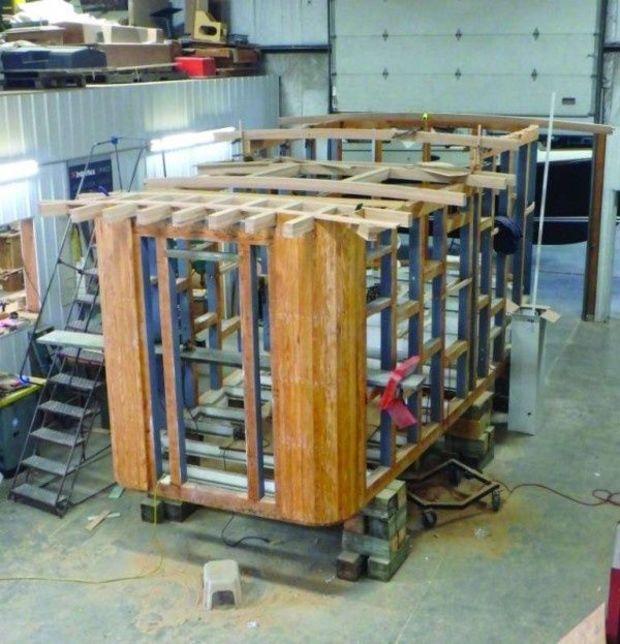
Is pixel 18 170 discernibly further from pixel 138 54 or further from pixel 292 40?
pixel 292 40

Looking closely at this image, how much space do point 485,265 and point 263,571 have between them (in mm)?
3540

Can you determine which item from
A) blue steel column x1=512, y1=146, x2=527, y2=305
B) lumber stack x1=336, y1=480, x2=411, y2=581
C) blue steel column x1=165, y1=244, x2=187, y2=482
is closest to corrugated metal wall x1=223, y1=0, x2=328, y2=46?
blue steel column x1=512, y1=146, x2=527, y2=305

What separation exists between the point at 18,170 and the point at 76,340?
2013 mm

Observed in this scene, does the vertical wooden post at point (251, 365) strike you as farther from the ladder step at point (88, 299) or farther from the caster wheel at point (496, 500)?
the ladder step at point (88, 299)

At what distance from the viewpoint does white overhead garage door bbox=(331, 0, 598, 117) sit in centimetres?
1288

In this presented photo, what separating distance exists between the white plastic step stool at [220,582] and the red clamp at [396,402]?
1.60 m

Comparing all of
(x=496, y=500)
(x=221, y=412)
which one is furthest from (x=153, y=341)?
(x=496, y=500)

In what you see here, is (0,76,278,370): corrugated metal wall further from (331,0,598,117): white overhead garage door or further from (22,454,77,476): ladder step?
(331,0,598,117): white overhead garage door

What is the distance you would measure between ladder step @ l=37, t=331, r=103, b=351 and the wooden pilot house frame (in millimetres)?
1029

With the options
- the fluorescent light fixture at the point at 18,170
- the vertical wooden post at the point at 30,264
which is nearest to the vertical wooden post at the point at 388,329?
the fluorescent light fixture at the point at 18,170

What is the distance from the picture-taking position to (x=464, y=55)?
13.4m

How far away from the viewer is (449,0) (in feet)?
43.8

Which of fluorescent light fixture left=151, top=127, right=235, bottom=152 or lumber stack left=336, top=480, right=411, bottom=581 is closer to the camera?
lumber stack left=336, top=480, right=411, bottom=581

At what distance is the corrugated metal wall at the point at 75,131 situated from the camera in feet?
30.7
